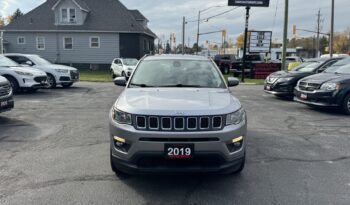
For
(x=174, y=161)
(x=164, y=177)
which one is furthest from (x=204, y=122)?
(x=164, y=177)

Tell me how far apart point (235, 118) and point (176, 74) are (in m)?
1.62

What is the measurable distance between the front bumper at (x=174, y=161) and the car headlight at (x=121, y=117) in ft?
0.25

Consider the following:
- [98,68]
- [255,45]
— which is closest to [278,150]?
[255,45]

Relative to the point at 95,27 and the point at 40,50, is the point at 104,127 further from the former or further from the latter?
the point at 40,50

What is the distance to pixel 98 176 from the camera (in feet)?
15.5

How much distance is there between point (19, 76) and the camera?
13.4 meters

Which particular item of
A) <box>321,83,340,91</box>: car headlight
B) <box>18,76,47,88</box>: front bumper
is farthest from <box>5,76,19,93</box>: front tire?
<box>321,83,340,91</box>: car headlight

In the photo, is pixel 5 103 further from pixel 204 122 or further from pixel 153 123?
pixel 204 122

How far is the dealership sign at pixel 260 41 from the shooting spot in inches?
978

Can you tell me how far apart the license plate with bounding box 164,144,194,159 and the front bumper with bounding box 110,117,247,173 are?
36mm

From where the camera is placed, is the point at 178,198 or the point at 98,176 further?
the point at 98,176

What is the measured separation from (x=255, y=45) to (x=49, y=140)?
20640mm

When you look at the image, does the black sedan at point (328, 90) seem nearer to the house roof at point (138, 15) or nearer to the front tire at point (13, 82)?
the front tire at point (13, 82)

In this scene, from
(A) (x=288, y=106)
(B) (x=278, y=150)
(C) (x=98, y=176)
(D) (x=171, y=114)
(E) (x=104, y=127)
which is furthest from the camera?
(A) (x=288, y=106)
